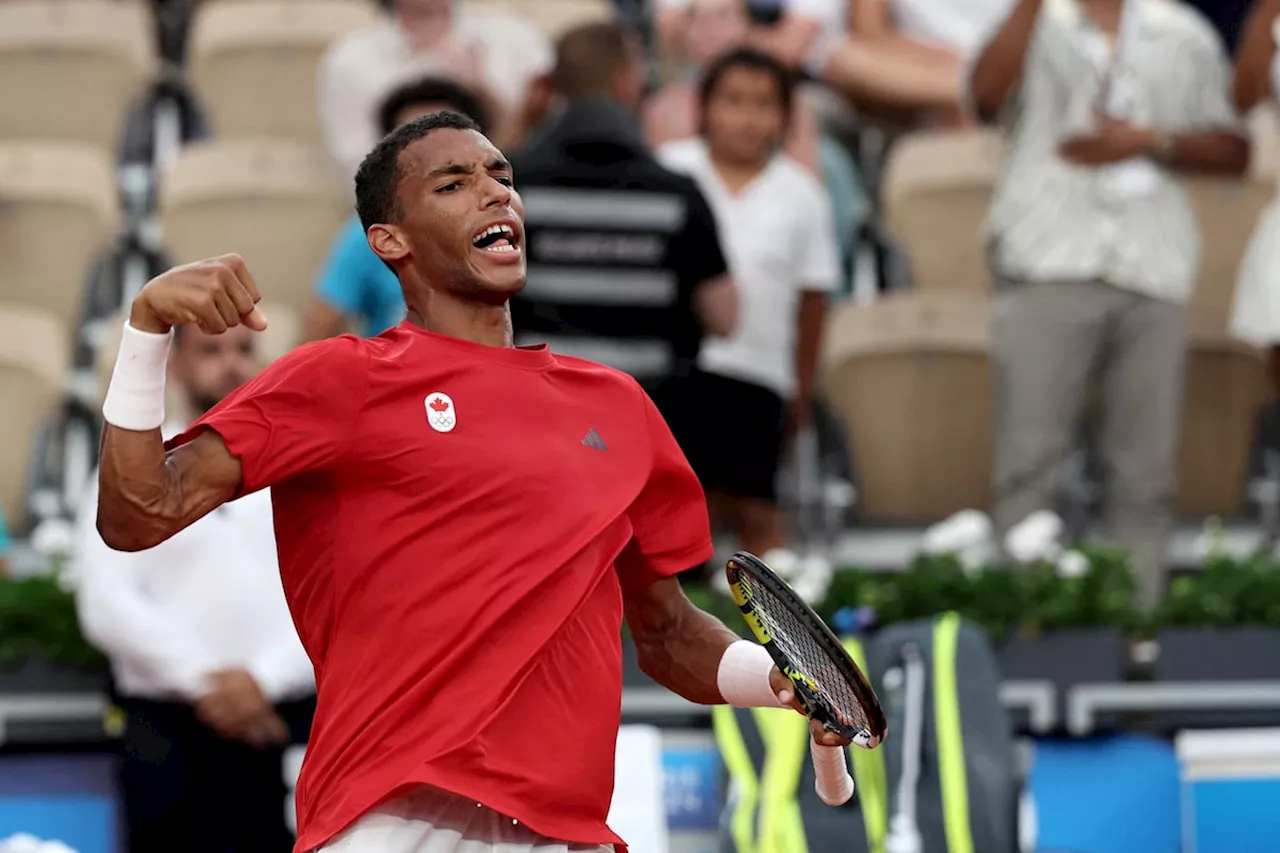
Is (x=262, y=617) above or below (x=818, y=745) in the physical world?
→ below

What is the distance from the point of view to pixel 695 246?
6.41 metres

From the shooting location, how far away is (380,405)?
3.22 meters

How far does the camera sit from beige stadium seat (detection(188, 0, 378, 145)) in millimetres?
9133

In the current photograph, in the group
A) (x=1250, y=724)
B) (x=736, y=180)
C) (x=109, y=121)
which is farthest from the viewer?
(x=109, y=121)

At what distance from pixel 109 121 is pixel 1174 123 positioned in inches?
171

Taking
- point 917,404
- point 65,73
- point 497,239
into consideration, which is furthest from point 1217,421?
point 497,239

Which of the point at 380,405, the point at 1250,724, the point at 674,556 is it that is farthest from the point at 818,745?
the point at 1250,724

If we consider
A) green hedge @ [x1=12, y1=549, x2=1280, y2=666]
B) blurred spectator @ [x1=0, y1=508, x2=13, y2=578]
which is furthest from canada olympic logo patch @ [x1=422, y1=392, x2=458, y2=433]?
blurred spectator @ [x1=0, y1=508, x2=13, y2=578]

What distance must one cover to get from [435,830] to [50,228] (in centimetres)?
548

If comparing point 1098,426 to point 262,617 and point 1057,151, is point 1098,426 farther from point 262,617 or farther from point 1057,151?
point 262,617

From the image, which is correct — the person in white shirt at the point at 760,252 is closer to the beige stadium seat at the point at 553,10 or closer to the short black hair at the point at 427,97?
the short black hair at the point at 427,97

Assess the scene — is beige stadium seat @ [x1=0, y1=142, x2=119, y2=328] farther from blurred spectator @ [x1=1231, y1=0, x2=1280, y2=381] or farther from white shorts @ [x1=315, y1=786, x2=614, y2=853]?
white shorts @ [x1=315, y1=786, x2=614, y2=853]

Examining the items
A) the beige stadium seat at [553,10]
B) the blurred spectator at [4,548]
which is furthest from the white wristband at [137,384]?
the beige stadium seat at [553,10]

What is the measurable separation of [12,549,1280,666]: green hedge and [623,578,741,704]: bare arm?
241 cm
